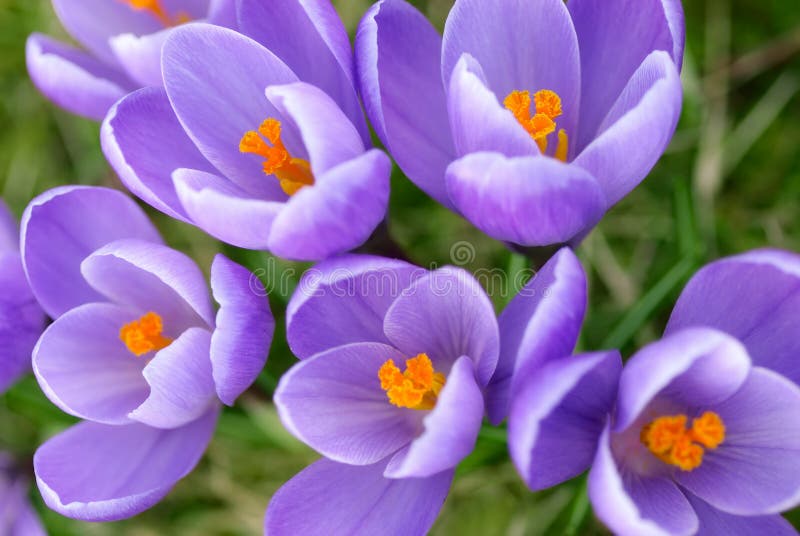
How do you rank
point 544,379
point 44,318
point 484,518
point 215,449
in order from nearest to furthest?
point 544,379
point 44,318
point 484,518
point 215,449

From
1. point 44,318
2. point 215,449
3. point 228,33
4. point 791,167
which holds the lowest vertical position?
point 215,449

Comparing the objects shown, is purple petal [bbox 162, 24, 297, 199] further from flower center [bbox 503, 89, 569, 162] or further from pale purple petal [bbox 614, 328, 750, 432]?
pale purple petal [bbox 614, 328, 750, 432]

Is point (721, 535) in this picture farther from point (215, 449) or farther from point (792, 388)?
point (215, 449)

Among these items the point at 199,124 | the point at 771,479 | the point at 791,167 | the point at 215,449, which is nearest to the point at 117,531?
the point at 215,449

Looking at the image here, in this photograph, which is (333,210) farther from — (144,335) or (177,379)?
(144,335)

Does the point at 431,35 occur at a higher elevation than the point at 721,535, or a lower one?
higher

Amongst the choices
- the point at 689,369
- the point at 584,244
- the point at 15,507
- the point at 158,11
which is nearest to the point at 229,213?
the point at 689,369

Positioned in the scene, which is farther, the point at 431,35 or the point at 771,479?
the point at 431,35
